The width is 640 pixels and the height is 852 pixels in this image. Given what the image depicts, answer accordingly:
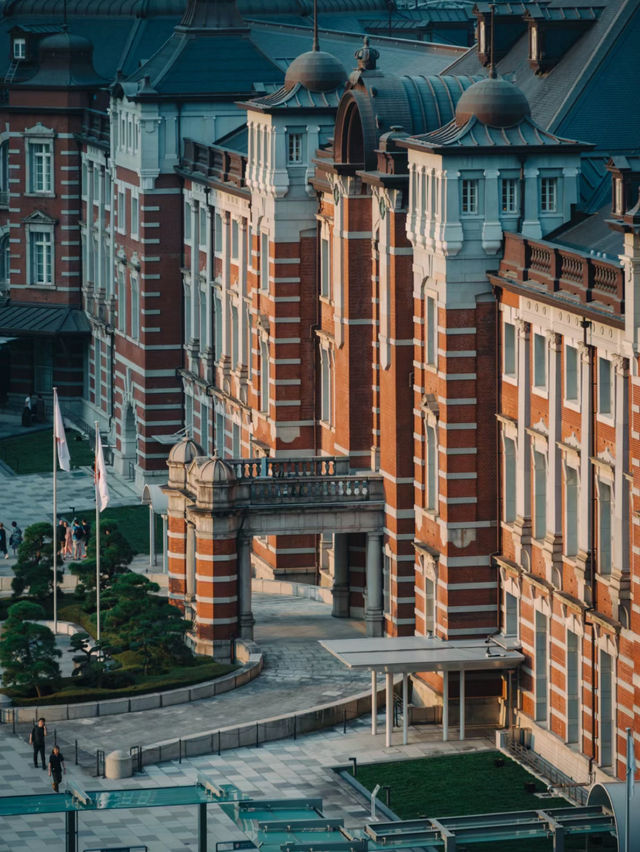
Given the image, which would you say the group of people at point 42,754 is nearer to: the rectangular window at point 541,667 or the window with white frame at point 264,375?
the rectangular window at point 541,667

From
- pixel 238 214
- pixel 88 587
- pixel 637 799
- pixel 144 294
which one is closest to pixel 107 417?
pixel 144 294

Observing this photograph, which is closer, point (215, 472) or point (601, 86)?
point (601, 86)

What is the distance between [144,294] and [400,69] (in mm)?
15752

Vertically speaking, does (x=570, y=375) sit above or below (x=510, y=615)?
above

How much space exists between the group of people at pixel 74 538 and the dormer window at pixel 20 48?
30.8 meters

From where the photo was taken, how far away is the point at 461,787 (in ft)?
220

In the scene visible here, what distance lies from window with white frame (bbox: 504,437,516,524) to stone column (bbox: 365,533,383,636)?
8511mm

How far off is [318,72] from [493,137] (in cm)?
1591

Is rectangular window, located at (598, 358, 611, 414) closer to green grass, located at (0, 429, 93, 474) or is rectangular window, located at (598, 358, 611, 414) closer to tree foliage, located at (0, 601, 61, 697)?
tree foliage, located at (0, 601, 61, 697)

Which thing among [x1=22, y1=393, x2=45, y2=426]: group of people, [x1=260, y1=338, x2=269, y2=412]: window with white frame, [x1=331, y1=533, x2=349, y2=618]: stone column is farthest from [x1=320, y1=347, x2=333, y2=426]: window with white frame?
[x1=22, y1=393, x2=45, y2=426]: group of people

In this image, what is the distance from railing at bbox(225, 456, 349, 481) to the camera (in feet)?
264

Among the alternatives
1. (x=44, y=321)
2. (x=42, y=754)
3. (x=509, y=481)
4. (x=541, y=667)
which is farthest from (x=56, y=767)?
(x=44, y=321)

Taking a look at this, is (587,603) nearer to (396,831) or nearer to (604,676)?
(604,676)

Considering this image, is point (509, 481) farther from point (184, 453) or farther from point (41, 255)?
point (41, 255)
